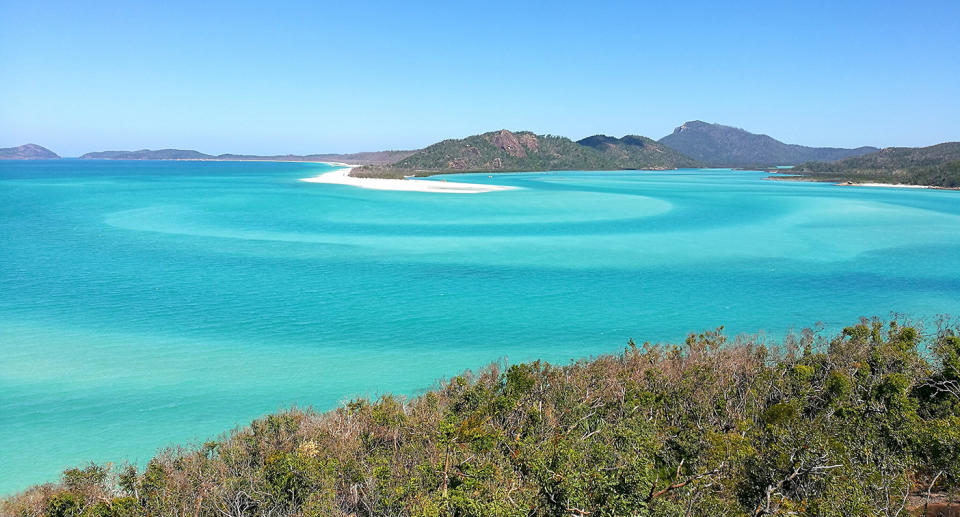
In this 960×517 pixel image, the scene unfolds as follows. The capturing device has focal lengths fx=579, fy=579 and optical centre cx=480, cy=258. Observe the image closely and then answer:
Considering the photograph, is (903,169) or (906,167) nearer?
(903,169)

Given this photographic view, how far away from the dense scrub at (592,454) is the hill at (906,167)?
121210mm

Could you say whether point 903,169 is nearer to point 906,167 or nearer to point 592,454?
point 906,167

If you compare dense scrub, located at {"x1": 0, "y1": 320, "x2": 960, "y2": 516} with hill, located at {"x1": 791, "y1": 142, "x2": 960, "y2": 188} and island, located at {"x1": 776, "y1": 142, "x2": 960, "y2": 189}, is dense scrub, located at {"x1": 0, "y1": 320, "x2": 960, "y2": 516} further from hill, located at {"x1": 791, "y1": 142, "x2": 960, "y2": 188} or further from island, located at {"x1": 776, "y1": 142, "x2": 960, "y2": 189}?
hill, located at {"x1": 791, "y1": 142, "x2": 960, "y2": 188}

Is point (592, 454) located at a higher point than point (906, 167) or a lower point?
lower

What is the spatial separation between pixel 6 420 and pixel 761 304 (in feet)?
92.6

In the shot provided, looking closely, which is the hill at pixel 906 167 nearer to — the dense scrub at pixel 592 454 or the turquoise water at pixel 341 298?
the turquoise water at pixel 341 298

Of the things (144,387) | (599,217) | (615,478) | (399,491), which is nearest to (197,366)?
(144,387)

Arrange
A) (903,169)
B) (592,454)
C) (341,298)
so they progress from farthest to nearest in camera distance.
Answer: (903,169) < (341,298) < (592,454)

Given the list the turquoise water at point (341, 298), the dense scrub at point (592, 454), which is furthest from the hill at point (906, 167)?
the dense scrub at point (592, 454)

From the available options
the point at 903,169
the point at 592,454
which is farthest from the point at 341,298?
the point at 903,169

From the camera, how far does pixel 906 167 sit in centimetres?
13462

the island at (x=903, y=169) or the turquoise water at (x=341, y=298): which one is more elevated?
the island at (x=903, y=169)

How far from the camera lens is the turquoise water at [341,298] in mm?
16469

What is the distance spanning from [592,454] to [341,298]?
1885 centimetres
